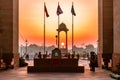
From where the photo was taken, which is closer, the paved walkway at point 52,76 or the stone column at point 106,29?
the paved walkway at point 52,76

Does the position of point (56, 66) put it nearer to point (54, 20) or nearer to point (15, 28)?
point (15, 28)

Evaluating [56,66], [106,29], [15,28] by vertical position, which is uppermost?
[15,28]

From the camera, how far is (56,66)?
117ft

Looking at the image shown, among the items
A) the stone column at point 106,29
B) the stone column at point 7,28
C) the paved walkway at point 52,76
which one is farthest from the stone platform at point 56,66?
the stone column at point 106,29

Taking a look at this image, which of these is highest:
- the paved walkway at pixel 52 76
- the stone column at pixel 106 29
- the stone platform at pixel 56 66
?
the stone column at pixel 106 29

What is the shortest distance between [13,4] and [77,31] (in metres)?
27.8

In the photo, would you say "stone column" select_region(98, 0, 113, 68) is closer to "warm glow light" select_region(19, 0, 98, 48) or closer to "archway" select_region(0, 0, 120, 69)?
"archway" select_region(0, 0, 120, 69)

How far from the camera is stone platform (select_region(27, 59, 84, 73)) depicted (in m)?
35.1

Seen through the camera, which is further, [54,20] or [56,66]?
[54,20]

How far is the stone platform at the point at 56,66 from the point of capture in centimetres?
3506

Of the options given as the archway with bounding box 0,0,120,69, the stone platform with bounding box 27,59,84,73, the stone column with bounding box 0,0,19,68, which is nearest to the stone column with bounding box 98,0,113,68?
the archway with bounding box 0,0,120,69

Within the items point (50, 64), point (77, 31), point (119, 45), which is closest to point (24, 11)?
point (77, 31)

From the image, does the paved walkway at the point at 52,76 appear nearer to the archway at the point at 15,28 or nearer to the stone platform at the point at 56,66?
the stone platform at the point at 56,66

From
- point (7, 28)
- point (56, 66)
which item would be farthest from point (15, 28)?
point (56, 66)
